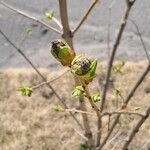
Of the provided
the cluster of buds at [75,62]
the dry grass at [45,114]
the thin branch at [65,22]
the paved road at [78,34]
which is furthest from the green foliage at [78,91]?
the paved road at [78,34]

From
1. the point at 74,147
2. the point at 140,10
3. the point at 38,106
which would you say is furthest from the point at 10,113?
the point at 140,10

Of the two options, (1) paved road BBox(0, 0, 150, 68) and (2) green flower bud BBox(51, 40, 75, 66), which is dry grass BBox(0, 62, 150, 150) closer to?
(1) paved road BBox(0, 0, 150, 68)

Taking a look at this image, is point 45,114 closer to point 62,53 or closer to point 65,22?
point 65,22

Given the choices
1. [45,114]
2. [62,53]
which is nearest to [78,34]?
[45,114]

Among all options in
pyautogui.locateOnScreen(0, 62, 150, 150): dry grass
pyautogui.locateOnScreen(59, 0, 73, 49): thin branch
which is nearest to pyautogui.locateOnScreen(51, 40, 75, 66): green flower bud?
pyautogui.locateOnScreen(59, 0, 73, 49): thin branch

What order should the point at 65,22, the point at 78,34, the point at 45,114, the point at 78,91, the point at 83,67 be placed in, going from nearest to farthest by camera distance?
the point at 83,67 < the point at 78,91 < the point at 65,22 < the point at 45,114 < the point at 78,34

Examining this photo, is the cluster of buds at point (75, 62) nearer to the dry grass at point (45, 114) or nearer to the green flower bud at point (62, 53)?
the green flower bud at point (62, 53)

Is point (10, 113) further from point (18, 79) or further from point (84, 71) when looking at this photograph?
point (84, 71)
